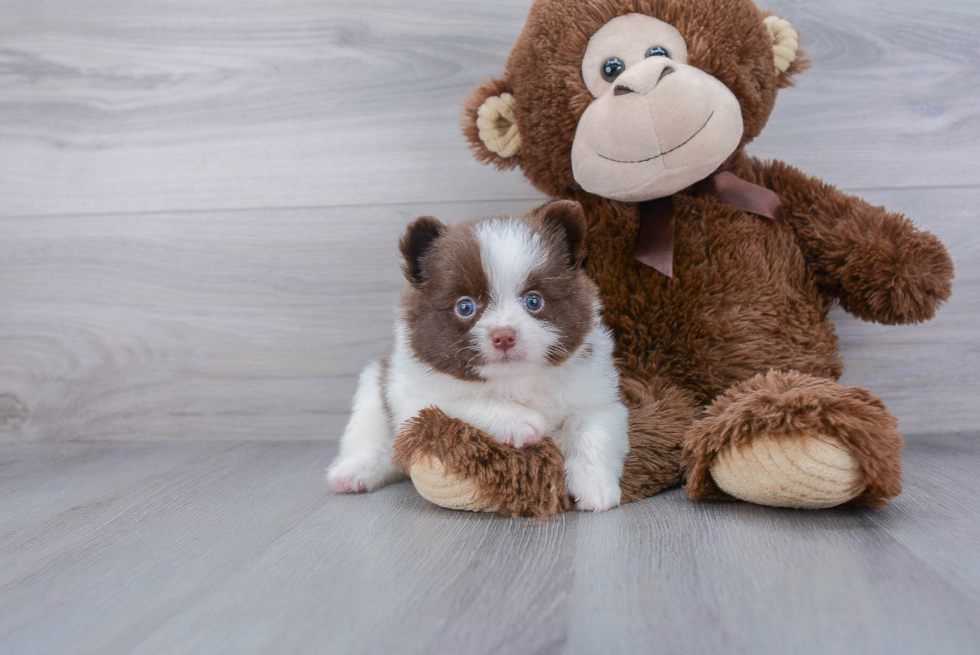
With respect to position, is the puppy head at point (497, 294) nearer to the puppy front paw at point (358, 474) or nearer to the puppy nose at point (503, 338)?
the puppy nose at point (503, 338)

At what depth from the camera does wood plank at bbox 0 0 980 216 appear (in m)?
1.48

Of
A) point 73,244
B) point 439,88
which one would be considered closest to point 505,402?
point 439,88

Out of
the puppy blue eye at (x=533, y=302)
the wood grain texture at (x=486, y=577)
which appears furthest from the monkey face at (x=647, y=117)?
the wood grain texture at (x=486, y=577)

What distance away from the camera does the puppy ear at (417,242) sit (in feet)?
3.46

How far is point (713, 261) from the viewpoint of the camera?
1202 mm

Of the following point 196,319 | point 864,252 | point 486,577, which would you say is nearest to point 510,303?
point 486,577

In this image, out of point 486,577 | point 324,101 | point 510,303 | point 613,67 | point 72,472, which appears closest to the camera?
point 486,577

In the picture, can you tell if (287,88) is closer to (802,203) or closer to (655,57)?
(655,57)

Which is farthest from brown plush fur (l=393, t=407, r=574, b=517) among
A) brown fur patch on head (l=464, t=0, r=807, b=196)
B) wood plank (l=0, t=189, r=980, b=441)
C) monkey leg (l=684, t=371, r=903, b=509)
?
wood plank (l=0, t=189, r=980, b=441)

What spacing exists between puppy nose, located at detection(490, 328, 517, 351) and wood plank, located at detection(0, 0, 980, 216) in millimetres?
655

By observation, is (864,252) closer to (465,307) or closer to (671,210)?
(671,210)

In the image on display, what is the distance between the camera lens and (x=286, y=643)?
2.22ft

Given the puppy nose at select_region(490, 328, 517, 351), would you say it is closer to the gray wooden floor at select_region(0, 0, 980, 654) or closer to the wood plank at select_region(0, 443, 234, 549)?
the gray wooden floor at select_region(0, 0, 980, 654)

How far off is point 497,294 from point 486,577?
39 centimetres
